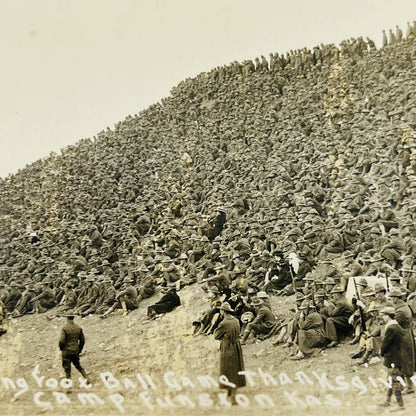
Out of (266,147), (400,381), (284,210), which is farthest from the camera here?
(266,147)

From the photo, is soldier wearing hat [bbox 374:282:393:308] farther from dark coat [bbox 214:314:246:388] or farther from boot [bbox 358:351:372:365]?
dark coat [bbox 214:314:246:388]

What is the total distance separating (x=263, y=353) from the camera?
830 centimetres

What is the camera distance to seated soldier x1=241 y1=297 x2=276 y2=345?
898 centimetres

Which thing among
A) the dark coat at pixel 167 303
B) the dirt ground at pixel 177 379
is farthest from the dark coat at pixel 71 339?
the dark coat at pixel 167 303

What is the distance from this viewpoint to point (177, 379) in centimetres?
792

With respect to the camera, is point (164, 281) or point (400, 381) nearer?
point (400, 381)

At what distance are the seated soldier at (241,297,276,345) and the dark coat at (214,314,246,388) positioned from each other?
1679 millimetres

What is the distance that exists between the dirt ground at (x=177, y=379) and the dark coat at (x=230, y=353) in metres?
0.26

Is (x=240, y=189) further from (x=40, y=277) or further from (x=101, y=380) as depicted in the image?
(x=101, y=380)

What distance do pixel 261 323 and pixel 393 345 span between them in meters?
3.13

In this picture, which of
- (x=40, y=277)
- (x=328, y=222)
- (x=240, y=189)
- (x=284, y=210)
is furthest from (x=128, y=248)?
(x=328, y=222)

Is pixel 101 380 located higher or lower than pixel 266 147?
lower

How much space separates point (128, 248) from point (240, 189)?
4.21 meters

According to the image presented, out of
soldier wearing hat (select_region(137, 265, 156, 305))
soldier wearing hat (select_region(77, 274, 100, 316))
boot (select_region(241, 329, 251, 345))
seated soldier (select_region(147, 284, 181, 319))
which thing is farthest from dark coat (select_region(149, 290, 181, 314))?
boot (select_region(241, 329, 251, 345))
